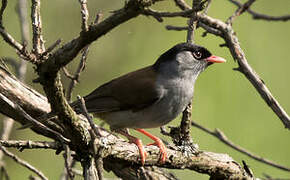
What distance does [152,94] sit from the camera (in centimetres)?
518

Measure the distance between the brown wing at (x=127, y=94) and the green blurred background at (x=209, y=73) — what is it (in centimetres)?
166

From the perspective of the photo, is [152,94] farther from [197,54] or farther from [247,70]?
[247,70]

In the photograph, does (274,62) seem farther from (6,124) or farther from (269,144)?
(6,124)

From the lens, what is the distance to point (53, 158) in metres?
7.36

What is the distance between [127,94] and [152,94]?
277mm

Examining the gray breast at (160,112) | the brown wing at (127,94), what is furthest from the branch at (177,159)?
the brown wing at (127,94)

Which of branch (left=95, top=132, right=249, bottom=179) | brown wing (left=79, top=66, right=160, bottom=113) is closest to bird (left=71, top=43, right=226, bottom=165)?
brown wing (left=79, top=66, right=160, bottom=113)

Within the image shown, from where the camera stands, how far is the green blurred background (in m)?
7.42

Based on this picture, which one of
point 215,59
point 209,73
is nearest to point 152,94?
point 215,59

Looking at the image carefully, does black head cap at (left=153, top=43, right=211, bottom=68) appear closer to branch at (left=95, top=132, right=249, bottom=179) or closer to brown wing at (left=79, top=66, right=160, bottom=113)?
brown wing at (left=79, top=66, right=160, bottom=113)

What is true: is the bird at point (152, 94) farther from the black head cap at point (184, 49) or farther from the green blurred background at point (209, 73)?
the green blurred background at point (209, 73)

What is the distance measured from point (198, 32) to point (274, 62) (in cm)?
128

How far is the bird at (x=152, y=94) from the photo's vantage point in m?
5.03

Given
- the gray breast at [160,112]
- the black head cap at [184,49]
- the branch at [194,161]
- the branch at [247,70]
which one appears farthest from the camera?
the black head cap at [184,49]
